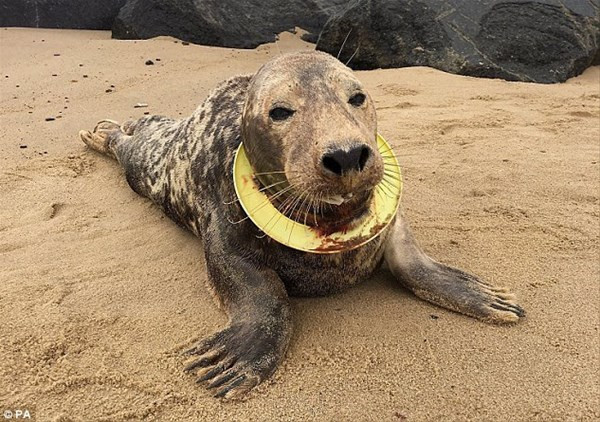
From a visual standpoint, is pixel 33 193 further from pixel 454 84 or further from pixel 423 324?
pixel 454 84

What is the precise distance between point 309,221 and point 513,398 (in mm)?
1031

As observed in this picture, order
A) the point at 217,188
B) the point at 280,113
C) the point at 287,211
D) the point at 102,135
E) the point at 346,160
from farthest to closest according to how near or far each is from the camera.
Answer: the point at 102,135, the point at 217,188, the point at 287,211, the point at 280,113, the point at 346,160

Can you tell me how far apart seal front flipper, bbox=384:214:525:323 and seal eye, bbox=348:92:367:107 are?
2.51ft

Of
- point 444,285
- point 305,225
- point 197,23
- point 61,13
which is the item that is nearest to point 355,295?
point 444,285

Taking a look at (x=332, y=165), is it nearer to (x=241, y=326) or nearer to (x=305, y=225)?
(x=305, y=225)

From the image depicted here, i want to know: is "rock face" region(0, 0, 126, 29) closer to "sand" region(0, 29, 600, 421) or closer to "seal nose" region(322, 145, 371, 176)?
"sand" region(0, 29, 600, 421)

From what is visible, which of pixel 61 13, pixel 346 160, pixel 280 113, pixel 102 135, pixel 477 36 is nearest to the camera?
pixel 346 160

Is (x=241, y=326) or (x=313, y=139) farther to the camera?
(x=241, y=326)

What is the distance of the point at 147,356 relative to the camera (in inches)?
106

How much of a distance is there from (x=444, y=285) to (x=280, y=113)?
3.56ft

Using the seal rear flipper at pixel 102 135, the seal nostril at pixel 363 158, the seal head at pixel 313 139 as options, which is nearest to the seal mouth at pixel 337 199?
the seal head at pixel 313 139

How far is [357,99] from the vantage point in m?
2.78

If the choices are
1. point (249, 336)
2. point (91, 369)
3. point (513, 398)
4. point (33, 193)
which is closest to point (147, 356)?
point (91, 369)

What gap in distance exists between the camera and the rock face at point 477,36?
728 centimetres
